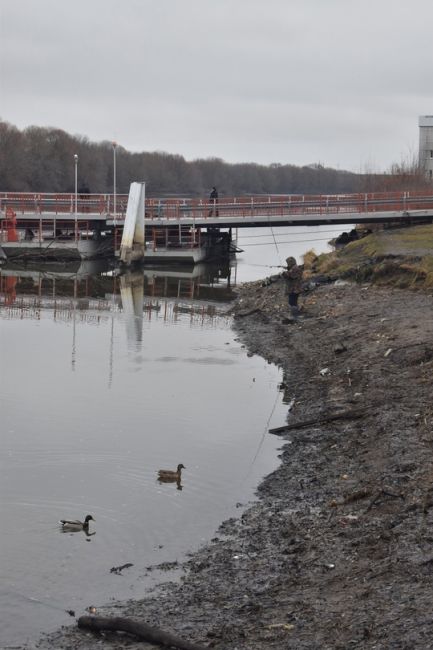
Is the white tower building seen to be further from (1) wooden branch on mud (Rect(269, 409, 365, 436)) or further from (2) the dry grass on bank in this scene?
(1) wooden branch on mud (Rect(269, 409, 365, 436))

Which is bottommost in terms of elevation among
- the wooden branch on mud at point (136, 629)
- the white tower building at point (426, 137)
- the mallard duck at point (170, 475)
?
the mallard duck at point (170, 475)

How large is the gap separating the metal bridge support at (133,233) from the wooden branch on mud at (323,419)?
35939 millimetres

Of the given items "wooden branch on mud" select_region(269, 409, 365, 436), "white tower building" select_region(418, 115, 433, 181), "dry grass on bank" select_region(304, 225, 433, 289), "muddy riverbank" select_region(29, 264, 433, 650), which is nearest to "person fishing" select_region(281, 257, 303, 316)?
"dry grass on bank" select_region(304, 225, 433, 289)

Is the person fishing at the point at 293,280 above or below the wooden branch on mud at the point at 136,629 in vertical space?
above

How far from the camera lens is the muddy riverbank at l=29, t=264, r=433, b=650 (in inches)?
339

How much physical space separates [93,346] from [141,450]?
10.8 meters

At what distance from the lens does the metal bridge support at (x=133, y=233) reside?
52.0 m

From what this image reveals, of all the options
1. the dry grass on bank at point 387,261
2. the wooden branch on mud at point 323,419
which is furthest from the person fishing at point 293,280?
the wooden branch on mud at point 323,419

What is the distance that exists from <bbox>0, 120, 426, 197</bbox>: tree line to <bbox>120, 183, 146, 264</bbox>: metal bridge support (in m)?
16.6

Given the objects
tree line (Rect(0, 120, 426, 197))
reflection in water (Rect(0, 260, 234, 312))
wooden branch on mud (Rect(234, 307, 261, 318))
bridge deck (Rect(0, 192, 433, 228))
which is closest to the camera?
wooden branch on mud (Rect(234, 307, 261, 318))

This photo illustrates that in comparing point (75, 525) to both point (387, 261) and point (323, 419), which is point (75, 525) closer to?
point (323, 419)

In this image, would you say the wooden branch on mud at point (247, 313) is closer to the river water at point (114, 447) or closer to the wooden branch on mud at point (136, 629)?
the river water at point (114, 447)

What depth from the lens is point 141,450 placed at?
15414 millimetres

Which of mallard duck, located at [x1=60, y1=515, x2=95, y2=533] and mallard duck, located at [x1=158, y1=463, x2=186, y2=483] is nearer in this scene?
mallard duck, located at [x1=60, y1=515, x2=95, y2=533]
